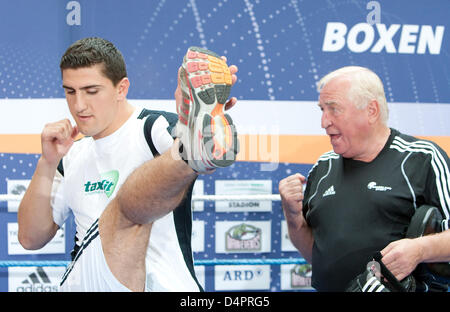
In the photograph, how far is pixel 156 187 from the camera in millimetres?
1041

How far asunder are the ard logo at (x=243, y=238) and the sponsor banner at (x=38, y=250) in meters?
0.76

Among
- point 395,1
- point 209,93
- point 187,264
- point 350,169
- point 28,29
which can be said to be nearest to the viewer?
point 209,93

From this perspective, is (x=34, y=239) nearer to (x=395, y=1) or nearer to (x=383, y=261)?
(x=383, y=261)

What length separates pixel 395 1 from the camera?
91.1 inches

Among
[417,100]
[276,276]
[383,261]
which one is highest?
[417,100]

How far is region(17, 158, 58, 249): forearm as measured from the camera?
4.49 ft

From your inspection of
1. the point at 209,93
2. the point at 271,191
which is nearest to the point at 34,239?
the point at 209,93

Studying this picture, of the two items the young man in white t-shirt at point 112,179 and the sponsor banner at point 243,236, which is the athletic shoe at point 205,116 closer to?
the young man in white t-shirt at point 112,179

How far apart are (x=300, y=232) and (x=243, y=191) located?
0.67 metres

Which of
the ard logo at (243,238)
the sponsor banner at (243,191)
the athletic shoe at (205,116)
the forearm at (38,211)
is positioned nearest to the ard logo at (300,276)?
the ard logo at (243,238)

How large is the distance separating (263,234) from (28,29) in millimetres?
1414

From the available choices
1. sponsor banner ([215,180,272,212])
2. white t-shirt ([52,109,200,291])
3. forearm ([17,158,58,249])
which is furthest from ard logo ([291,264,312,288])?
forearm ([17,158,58,249])

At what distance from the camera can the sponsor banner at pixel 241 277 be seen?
234 centimetres

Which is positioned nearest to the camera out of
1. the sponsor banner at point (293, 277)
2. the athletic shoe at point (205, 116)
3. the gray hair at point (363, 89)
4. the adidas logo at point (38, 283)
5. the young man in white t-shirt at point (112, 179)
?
the athletic shoe at point (205, 116)
